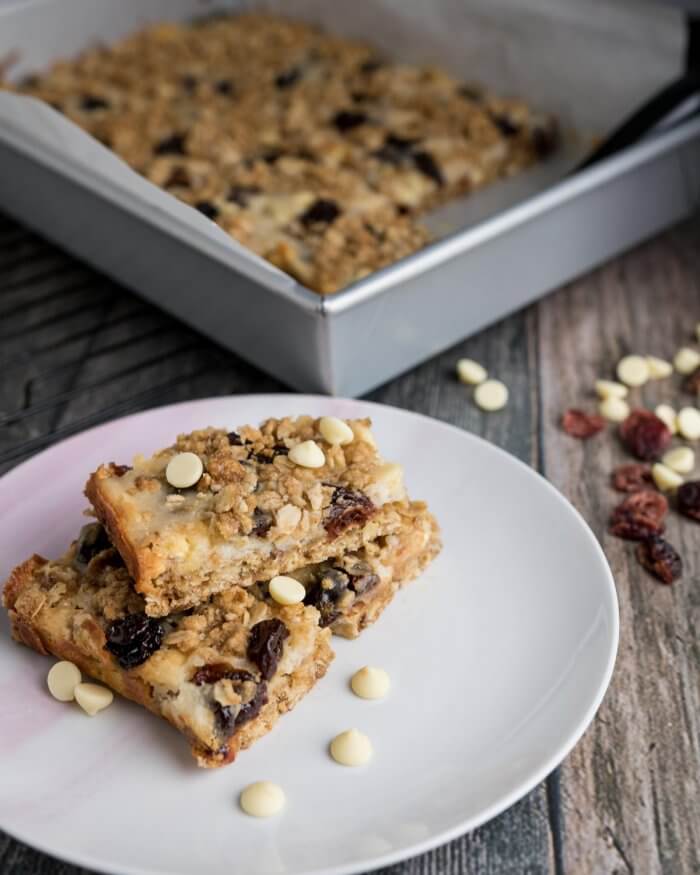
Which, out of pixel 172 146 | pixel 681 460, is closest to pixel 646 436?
pixel 681 460

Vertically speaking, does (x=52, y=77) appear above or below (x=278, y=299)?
below

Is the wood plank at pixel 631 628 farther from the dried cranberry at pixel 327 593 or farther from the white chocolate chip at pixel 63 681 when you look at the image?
the white chocolate chip at pixel 63 681

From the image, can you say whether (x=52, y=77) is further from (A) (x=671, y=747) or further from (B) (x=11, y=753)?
(A) (x=671, y=747)

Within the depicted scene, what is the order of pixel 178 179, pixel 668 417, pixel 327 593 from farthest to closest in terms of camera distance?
pixel 178 179, pixel 668 417, pixel 327 593

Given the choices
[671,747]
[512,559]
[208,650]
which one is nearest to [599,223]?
[512,559]

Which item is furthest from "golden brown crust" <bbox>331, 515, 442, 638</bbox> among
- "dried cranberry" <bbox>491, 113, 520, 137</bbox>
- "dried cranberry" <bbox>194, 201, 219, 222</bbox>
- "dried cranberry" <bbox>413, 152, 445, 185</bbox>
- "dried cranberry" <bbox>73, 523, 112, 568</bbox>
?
"dried cranberry" <bbox>491, 113, 520, 137</bbox>

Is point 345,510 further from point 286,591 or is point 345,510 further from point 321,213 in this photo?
point 321,213
